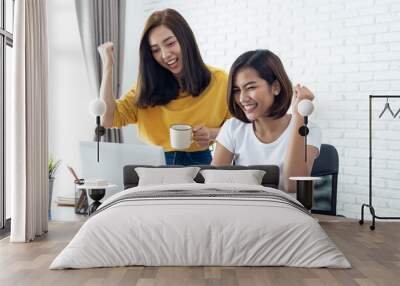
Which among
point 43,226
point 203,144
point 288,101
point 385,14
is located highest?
point 385,14

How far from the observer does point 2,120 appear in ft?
20.4

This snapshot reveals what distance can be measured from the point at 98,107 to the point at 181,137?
102 centimetres

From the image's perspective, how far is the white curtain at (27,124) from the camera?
551 cm

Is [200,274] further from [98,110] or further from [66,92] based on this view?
[66,92]

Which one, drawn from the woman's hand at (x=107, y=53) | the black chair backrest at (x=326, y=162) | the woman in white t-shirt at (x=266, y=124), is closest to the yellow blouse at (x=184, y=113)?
the woman in white t-shirt at (x=266, y=124)

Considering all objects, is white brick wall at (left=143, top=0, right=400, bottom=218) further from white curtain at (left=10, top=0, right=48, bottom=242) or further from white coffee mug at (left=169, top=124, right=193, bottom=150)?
white curtain at (left=10, top=0, right=48, bottom=242)

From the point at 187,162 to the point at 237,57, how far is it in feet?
4.14

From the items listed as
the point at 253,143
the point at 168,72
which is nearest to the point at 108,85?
the point at 168,72

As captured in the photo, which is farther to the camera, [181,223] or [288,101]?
[288,101]

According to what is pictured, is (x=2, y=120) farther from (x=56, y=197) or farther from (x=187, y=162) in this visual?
(x=187, y=162)

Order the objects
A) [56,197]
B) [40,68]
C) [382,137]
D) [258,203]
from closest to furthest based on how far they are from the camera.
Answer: [258,203]
[40,68]
[382,137]
[56,197]

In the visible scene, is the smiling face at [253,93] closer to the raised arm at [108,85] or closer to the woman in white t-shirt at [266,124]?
the woman in white t-shirt at [266,124]

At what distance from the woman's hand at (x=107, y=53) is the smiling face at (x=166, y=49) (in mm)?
507

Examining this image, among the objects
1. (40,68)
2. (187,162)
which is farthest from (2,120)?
(187,162)
